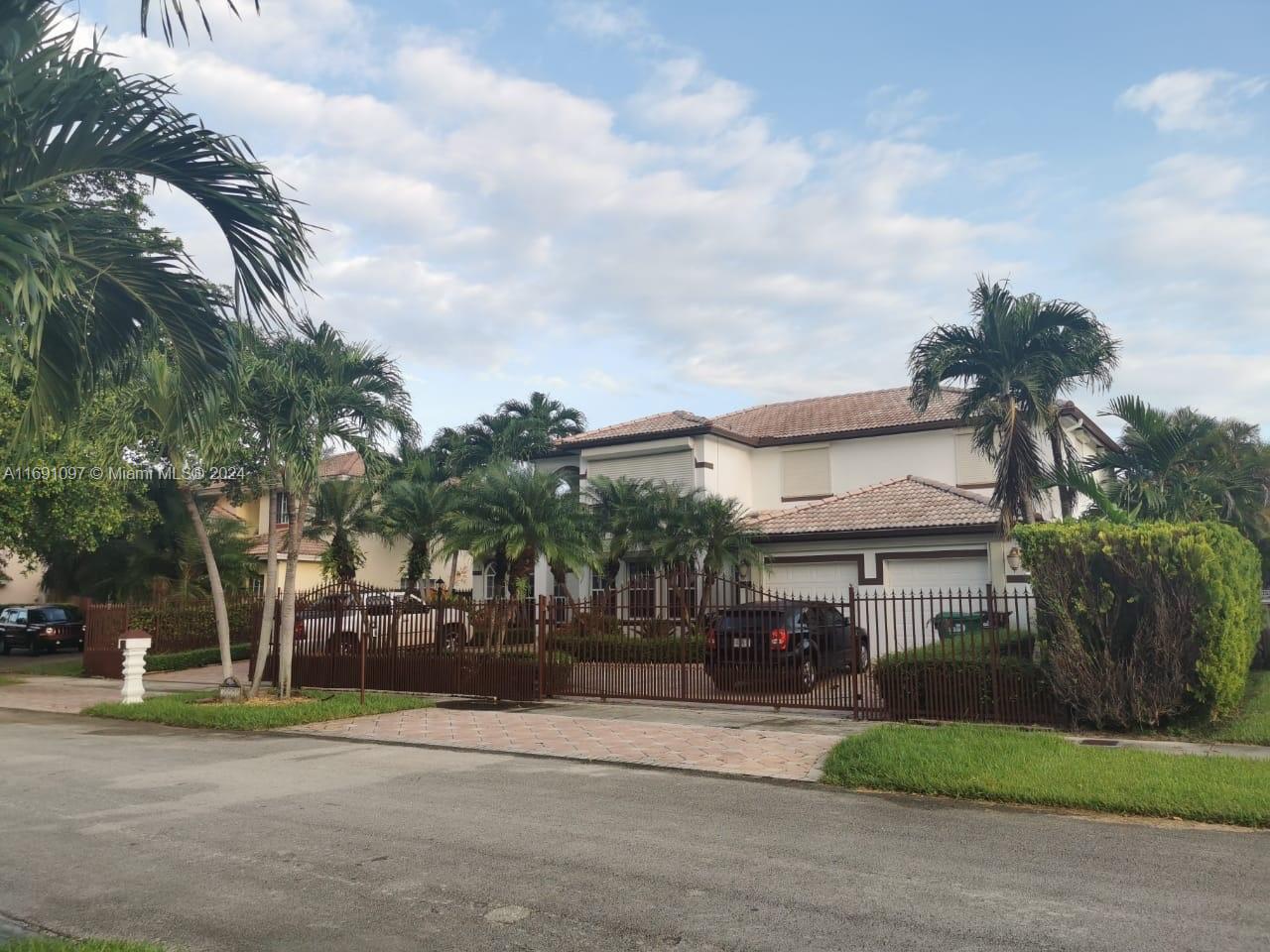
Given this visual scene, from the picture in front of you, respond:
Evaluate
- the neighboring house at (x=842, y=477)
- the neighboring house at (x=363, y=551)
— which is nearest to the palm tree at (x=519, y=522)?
the neighboring house at (x=842, y=477)

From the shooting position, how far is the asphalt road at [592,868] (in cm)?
516

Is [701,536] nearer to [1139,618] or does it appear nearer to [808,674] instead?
[808,674]

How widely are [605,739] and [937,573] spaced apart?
1157 cm

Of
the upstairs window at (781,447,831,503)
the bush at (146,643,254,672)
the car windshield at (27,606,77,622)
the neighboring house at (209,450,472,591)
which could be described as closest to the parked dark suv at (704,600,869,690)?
the bush at (146,643,254,672)

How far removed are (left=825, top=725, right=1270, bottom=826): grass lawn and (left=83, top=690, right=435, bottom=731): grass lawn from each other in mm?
7931

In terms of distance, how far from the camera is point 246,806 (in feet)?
27.7

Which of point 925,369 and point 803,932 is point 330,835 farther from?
point 925,369

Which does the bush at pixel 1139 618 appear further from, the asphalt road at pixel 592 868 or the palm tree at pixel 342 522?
the palm tree at pixel 342 522

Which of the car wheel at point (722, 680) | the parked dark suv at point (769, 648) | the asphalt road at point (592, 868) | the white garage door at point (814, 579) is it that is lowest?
the asphalt road at point (592, 868)

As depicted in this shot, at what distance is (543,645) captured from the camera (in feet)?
52.9

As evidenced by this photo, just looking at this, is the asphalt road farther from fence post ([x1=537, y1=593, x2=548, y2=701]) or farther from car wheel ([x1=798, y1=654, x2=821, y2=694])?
fence post ([x1=537, y1=593, x2=548, y2=701])

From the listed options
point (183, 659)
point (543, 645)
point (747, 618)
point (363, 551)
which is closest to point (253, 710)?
point (543, 645)

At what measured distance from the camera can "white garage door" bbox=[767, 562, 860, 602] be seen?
2238 centimetres

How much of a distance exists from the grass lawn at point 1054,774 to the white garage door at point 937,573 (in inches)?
408
